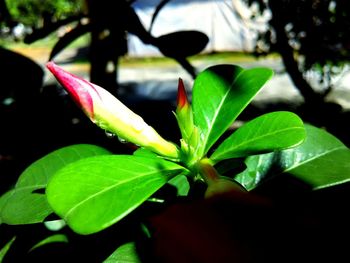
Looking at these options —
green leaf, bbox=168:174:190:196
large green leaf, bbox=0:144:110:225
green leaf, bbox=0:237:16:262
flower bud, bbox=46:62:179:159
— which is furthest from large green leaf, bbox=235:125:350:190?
green leaf, bbox=0:237:16:262

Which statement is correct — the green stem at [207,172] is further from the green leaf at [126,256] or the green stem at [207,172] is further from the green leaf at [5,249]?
the green leaf at [5,249]

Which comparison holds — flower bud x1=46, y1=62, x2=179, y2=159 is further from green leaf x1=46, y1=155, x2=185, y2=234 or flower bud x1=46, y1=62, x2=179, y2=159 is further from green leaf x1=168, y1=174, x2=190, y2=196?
green leaf x1=168, y1=174, x2=190, y2=196

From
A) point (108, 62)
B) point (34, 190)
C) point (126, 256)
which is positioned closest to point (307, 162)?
point (126, 256)

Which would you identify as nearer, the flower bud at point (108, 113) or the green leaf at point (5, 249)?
the flower bud at point (108, 113)

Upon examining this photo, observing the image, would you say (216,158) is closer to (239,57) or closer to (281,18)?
(281,18)

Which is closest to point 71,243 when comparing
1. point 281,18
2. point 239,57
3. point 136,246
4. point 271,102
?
point 136,246

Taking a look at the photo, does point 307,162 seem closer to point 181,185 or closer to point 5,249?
point 181,185

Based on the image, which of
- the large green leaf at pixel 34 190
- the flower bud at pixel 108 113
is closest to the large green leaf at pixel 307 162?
the flower bud at pixel 108 113
